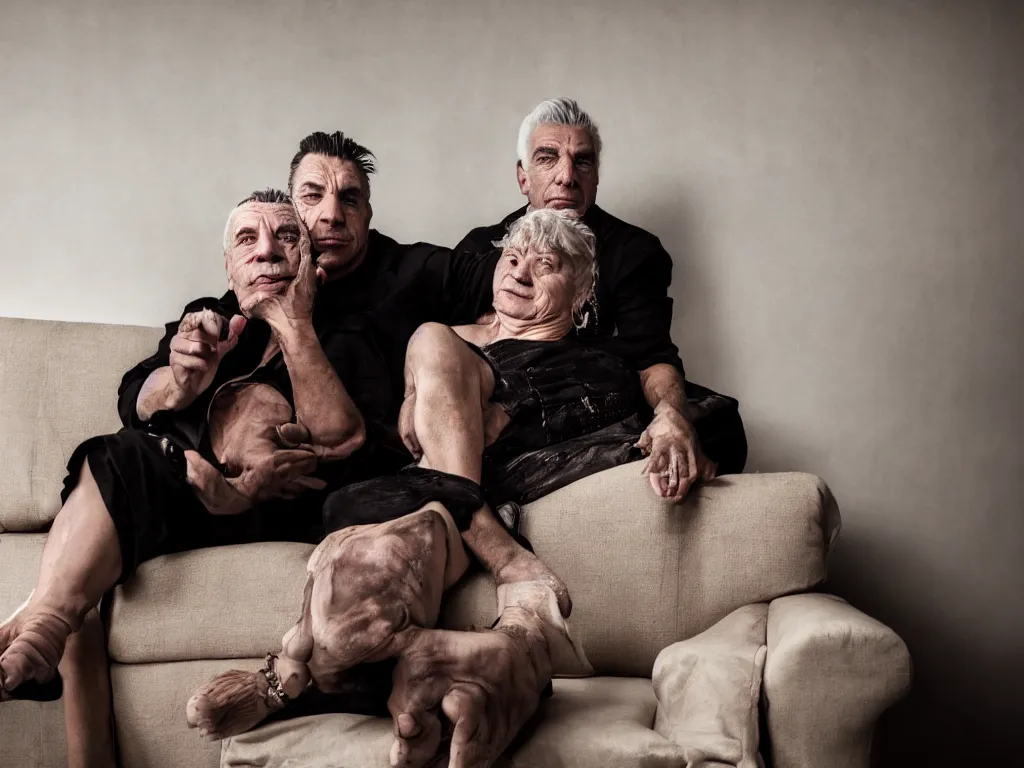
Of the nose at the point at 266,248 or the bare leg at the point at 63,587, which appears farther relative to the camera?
the nose at the point at 266,248

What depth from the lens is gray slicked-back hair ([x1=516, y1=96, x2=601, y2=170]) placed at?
2.77m

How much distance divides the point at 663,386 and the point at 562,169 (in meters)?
0.70

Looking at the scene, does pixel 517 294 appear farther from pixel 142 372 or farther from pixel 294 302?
Result: pixel 142 372

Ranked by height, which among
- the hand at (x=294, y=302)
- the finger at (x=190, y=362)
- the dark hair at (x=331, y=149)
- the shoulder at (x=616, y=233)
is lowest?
the finger at (x=190, y=362)

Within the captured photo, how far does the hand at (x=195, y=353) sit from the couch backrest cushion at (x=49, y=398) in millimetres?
380

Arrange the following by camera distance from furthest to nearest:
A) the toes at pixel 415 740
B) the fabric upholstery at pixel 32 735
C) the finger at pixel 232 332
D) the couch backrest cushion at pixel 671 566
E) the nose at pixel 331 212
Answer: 1. the nose at pixel 331 212
2. the finger at pixel 232 332
3. the fabric upholstery at pixel 32 735
4. the couch backrest cushion at pixel 671 566
5. the toes at pixel 415 740

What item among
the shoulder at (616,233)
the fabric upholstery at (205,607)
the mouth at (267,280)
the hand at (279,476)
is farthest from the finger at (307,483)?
the shoulder at (616,233)

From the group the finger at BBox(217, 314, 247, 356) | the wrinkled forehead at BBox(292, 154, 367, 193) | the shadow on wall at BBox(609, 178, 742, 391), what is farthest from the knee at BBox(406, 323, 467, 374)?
the shadow on wall at BBox(609, 178, 742, 391)

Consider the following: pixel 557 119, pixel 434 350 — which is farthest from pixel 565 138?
pixel 434 350

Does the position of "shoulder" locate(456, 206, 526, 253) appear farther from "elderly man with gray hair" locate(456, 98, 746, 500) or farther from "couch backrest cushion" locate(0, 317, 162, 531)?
"couch backrest cushion" locate(0, 317, 162, 531)

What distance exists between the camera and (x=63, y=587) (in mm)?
1802

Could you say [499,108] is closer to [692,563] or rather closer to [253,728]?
[692,563]

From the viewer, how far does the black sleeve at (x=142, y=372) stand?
7.57 ft

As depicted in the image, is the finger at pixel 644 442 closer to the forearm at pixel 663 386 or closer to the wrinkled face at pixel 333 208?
the forearm at pixel 663 386
